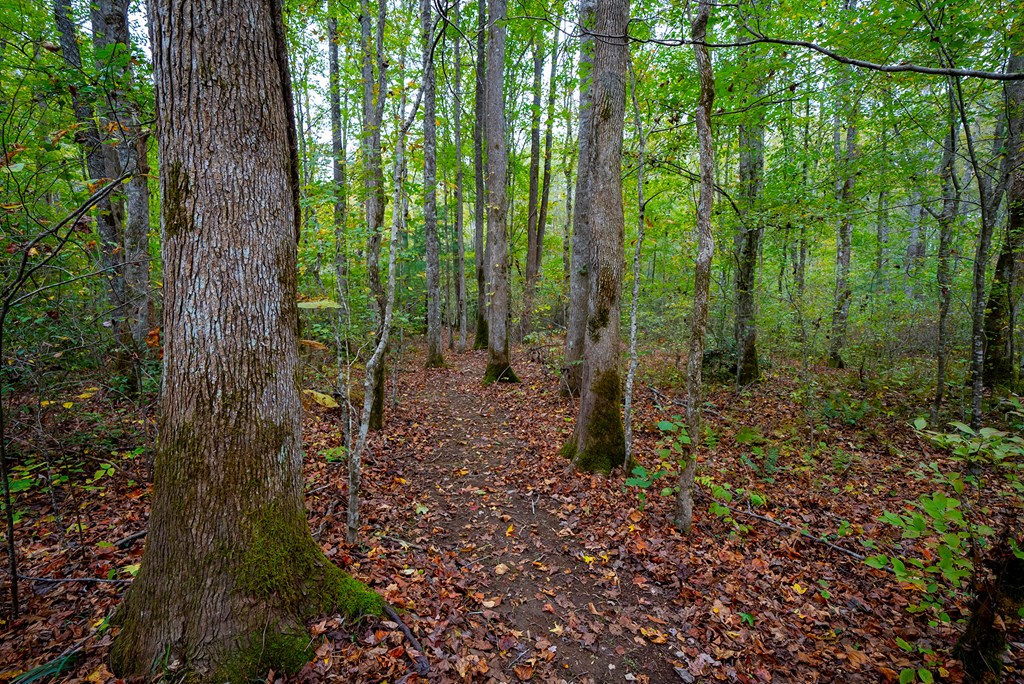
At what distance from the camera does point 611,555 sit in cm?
445

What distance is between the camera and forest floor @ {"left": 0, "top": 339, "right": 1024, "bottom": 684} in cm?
299

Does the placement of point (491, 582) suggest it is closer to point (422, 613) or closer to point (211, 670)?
point (422, 613)

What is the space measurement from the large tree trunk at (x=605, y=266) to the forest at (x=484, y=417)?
0.04 m

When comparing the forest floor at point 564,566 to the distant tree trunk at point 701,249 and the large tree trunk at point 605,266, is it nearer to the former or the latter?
the large tree trunk at point 605,266

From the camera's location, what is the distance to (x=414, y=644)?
287 centimetres

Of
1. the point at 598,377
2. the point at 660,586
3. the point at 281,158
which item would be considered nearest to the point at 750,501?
the point at 660,586

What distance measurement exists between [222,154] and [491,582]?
4.06 metres

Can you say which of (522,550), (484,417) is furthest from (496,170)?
(522,550)

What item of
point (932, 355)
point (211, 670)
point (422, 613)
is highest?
point (932, 355)

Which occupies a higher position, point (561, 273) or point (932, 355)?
point (561, 273)

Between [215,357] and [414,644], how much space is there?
2.36m

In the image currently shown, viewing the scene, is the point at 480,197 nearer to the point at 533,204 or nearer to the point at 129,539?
the point at 533,204

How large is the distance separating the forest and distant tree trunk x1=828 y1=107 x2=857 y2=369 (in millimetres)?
263

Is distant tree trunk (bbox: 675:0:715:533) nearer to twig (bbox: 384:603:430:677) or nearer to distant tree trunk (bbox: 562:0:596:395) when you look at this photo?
twig (bbox: 384:603:430:677)
